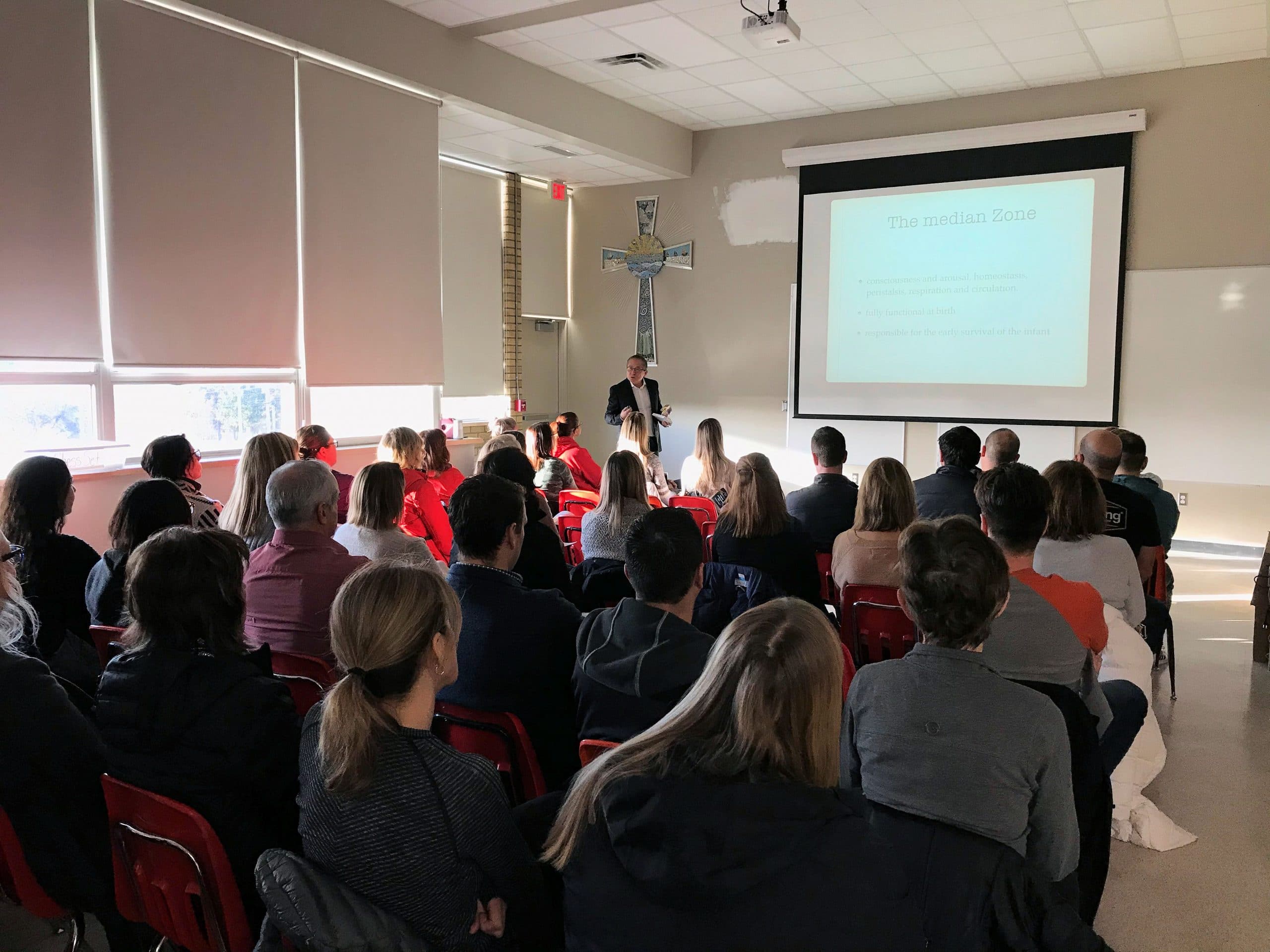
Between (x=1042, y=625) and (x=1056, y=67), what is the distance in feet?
21.2

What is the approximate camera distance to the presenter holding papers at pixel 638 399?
820 centimetres

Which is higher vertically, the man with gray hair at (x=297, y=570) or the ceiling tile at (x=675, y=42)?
the ceiling tile at (x=675, y=42)

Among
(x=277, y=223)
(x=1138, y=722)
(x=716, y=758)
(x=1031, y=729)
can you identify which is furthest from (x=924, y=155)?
(x=716, y=758)

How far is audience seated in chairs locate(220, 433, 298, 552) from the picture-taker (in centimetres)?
347

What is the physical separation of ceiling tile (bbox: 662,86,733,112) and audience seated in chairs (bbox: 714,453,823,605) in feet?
17.4

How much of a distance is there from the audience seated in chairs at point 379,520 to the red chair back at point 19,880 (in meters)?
1.40

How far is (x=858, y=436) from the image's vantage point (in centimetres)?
864

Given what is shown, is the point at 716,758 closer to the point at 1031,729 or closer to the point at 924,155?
the point at 1031,729

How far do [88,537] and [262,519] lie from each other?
2199 millimetres

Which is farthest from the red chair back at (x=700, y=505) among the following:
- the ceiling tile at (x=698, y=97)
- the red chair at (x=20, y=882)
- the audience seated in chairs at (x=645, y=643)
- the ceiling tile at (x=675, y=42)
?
the ceiling tile at (x=698, y=97)

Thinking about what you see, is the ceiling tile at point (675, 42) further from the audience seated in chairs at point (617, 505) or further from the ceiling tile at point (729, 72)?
the audience seated in chairs at point (617, 505)

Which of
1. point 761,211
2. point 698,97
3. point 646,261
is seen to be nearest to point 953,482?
point 698,97

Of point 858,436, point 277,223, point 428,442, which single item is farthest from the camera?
point 858,436

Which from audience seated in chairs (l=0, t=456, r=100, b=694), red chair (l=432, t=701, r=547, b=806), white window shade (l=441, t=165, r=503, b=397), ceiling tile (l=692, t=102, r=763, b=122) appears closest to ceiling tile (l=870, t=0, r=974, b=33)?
ceiling tile (l=692, t=102, r=763, b=122)
